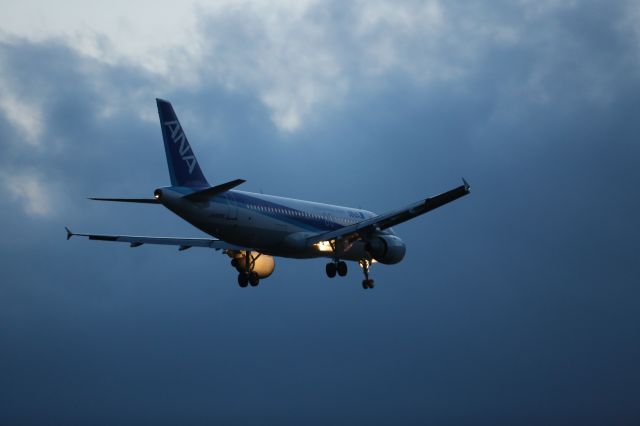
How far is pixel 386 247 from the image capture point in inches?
2010

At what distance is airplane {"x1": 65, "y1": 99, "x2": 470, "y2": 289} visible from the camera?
144ft

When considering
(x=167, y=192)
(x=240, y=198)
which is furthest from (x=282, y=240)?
(x=167, y=192)

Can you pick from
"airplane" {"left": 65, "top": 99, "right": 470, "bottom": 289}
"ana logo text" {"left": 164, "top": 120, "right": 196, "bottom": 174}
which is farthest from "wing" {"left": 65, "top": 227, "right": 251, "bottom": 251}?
"ana logo text" {"left": 164, "top": 120, "right": 196, "bottom": 174}

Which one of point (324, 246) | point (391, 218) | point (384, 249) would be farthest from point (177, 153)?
point (384, 249)

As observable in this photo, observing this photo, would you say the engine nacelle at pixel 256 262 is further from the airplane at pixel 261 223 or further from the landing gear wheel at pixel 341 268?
the landing gear wheel at pixel 341 268

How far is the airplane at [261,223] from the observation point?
44031 mm

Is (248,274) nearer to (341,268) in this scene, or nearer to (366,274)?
(341,268)

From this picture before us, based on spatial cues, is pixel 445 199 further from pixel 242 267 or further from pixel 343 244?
pixel 242 267

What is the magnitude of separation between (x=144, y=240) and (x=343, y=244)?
11826 millimetres

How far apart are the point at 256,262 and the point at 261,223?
18.4 feet

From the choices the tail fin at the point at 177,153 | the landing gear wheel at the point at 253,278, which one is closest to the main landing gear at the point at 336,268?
the landing gear wheel at the point at 253,278

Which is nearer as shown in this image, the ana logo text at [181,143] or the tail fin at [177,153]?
the tail fin at [177,153]

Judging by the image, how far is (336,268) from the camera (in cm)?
5234

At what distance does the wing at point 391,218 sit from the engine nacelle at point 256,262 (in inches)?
154
